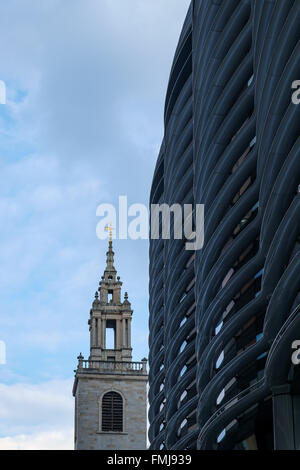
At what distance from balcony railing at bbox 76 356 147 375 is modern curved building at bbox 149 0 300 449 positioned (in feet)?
149

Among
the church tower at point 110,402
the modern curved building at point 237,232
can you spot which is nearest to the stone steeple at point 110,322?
the church tower at point 110,402

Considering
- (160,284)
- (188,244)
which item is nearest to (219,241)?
(188,244)

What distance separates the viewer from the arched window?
9938 cm

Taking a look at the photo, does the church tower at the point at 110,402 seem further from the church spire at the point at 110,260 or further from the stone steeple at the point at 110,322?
the church spire at the point at 110,260

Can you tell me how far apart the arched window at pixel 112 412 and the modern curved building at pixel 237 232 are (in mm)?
44307

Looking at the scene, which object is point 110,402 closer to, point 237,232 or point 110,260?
point 110,260

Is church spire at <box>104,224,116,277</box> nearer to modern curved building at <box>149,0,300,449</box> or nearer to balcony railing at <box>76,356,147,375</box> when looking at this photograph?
balcony railing at <box>76,356,147,375</box>

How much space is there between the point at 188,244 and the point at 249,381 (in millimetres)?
13609

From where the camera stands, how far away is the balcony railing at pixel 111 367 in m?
101
